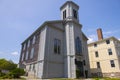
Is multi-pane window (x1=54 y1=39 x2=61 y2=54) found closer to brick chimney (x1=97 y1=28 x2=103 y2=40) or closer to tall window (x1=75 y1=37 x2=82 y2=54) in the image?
tall window (x1=75 y1=37 x2=82 y2=54)

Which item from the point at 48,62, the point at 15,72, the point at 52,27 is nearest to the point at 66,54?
the point at 48,62

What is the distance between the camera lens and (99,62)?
32.3m

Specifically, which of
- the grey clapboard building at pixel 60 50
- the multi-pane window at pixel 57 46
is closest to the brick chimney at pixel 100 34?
the grey clapboard building at pixel 60 50

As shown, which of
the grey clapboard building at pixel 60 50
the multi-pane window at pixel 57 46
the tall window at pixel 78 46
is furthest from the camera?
the tall window at pixel 78 46

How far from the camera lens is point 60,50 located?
22.6m

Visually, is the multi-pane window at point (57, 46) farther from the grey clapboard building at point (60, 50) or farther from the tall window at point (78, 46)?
the tall window at point (78, 46)

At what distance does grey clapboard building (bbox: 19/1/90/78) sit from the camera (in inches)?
782

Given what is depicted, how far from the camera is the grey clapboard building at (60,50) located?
19859 mm

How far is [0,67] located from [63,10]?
2183 centimetres

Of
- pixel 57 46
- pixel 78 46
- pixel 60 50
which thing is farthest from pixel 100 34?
pixel 57 46

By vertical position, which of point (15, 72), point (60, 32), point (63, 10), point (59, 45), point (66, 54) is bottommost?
point (15, 72)

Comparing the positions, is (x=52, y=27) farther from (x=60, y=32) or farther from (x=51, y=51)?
(x=51, y=51)

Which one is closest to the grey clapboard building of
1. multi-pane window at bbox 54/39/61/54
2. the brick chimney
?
multi-pane window at bbox 54/39/61/54

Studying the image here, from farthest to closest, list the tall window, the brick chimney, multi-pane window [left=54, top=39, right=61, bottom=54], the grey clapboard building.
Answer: the brick chimney < the tall window < multi-pane window [left=54, top=39, right=61, bottom=54] < the grey clapboard building
